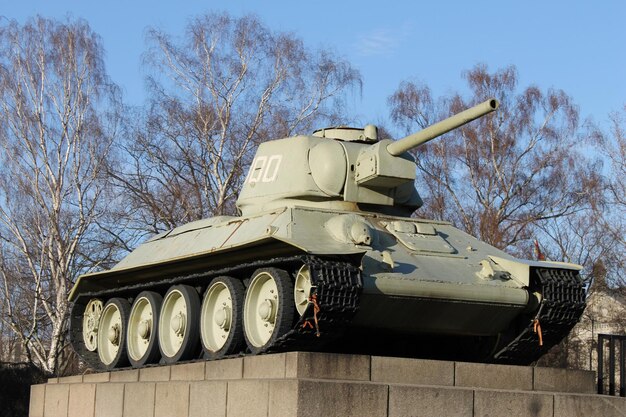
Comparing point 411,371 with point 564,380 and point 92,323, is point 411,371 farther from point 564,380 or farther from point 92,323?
point 92,323

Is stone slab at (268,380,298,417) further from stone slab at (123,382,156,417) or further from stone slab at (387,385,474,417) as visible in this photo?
stone slab at (123,382,156,417)

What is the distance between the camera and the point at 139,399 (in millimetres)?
14578

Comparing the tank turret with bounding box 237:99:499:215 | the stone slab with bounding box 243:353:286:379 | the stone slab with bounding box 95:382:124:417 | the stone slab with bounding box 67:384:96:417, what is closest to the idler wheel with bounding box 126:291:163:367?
the stone slab with bounding box 95:382:124:417

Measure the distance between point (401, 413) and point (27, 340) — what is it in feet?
63.8

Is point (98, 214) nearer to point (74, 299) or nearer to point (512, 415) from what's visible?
point (74, 299)

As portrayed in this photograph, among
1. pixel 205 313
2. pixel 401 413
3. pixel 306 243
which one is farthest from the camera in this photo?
pixel 205 313

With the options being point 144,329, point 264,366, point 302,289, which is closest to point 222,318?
point 302,289

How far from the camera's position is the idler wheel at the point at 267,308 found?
12484 millimetres

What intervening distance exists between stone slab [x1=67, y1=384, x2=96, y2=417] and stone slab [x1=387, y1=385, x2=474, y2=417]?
5844 mm

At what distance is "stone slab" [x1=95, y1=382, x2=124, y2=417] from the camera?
49.7ft

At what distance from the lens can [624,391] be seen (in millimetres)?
14719

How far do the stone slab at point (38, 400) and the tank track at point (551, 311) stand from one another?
25.3 ft

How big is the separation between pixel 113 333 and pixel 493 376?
6.37 m

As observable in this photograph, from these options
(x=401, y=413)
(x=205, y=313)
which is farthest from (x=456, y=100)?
(x=401, y=413)
